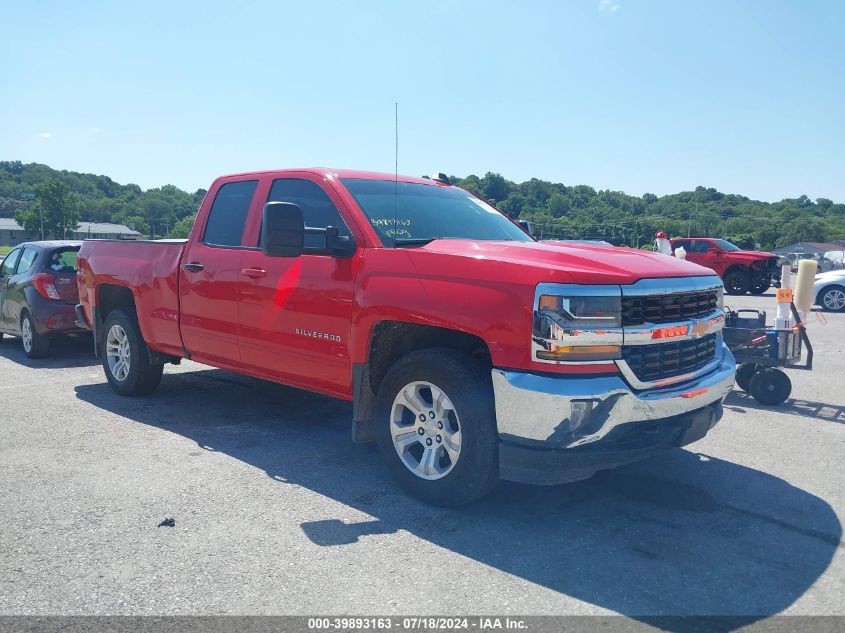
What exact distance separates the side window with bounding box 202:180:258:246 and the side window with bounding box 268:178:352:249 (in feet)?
0.99

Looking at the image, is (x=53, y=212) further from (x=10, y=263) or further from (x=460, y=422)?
(x=460, y=422)

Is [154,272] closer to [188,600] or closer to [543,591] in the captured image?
[188,600]

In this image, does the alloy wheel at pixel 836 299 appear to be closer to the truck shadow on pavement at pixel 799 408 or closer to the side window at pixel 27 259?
the truck shadow on pavement at pixel 799 408

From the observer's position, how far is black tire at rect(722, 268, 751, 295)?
67.9 feet

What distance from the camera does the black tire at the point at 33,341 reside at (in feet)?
30.0

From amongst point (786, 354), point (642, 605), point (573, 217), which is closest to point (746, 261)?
point (573, 217)

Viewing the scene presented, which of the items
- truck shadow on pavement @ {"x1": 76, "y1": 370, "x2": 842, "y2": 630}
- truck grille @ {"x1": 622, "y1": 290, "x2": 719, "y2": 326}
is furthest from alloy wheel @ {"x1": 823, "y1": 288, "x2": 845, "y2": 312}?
truck grille @ {"x1": 622, "y1": 290, "x2": 719, "y2": 326}

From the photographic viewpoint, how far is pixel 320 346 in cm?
456

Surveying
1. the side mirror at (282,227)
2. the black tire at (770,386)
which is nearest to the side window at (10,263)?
the side mirror at (282,227)

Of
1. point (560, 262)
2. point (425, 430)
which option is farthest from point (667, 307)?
point (425, 430)

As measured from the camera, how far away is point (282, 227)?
4156 millimetres

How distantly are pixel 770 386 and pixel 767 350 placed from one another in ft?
1.35

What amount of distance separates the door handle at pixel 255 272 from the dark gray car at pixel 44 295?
196 inches

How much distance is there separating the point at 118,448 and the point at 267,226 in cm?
222
